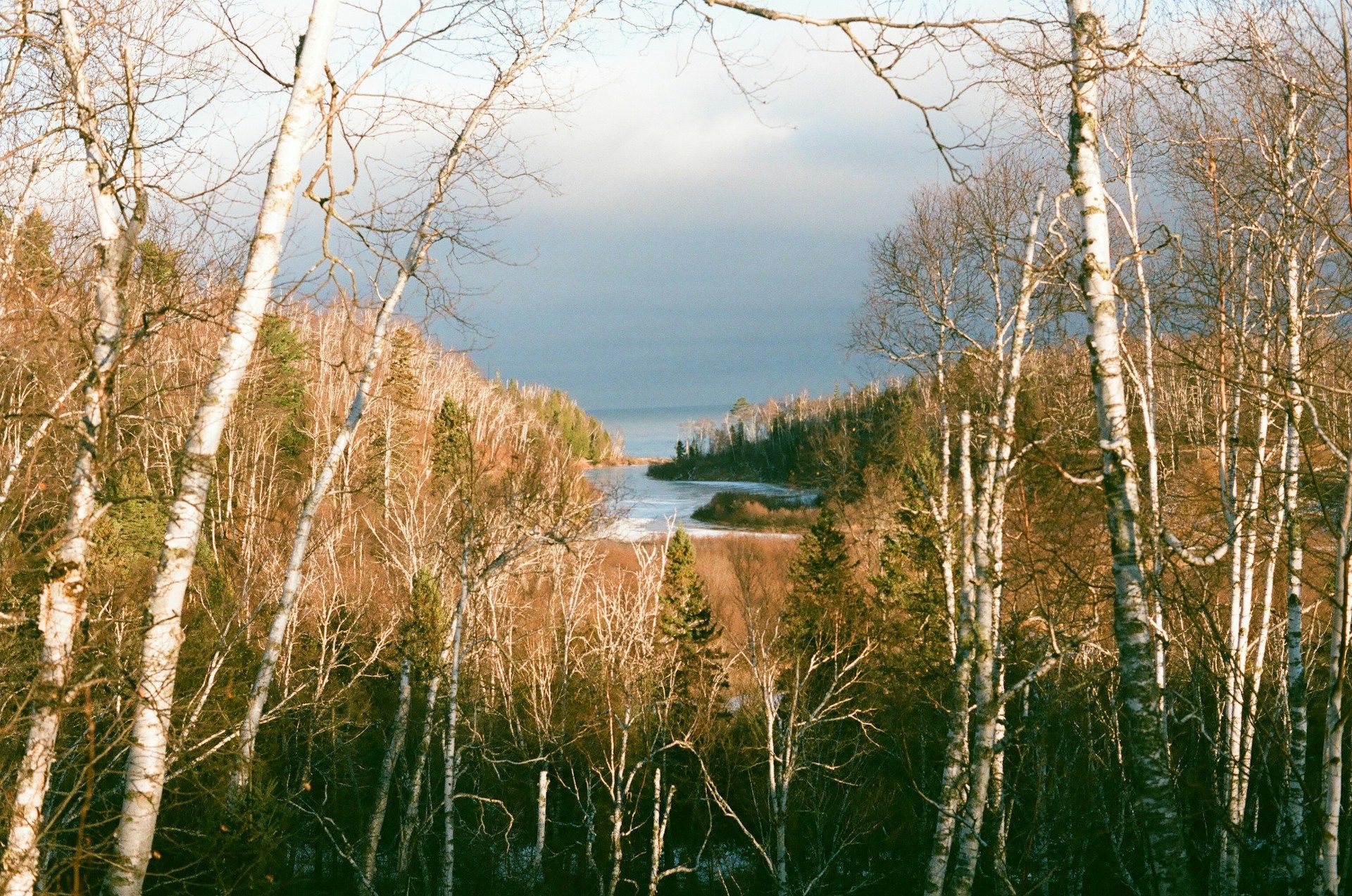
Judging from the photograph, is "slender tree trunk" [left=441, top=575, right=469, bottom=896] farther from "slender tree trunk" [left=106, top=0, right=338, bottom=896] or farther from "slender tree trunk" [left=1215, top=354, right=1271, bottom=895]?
"slender tree trunk" [left=1215, top=354, right=1271, bottom=895]

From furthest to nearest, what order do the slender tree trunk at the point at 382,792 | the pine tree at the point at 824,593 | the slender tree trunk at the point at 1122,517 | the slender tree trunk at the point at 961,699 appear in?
the pine tree at the point at 824,593
the slender tree trunk at the point at 382,792
the slender tree trunk at the point at 961,699
the slender tree trunk at the point at 1122,517

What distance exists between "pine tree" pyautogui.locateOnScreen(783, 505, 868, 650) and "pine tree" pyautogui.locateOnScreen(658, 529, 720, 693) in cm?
277

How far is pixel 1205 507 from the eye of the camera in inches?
511

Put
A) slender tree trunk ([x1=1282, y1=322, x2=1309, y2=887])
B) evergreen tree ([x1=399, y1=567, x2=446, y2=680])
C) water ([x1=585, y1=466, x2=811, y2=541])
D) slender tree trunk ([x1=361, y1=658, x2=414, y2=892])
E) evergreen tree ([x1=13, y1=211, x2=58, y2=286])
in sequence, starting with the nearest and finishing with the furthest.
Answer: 1. evergreen tree ([x1=13, y1=211, x2=58, y2=286])
2. slender tree trunk ([x1=1282, y1=322, x2=1309, y2=887])
3. slender tree trunk ([x1=361, y1=658, x2=414, y2=892])
4. evergreen tree ([x1=399, y1=567, x2=446, y2=680])
5. water ([x1=585, y1=466, x2=811, y2=541])

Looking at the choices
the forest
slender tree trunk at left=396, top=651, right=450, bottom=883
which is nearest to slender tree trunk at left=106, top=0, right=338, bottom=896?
the forest

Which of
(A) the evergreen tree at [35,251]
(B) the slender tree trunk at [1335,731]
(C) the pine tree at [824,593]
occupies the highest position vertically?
(A) the evergreen tree at [35,251]

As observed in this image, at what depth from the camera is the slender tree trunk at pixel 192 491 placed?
4.30 metres

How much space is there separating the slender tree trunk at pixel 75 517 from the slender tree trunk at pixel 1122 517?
5.35 metres

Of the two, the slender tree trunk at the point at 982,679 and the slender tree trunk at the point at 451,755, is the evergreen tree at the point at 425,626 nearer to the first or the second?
the slender tree trunk at the point at 451,755

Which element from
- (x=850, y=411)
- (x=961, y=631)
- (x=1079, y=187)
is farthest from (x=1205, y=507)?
(x=850, y=411)

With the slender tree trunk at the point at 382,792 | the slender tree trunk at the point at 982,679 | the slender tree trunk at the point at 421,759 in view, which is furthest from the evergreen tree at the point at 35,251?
the slender tree trunk at the point at 982,679

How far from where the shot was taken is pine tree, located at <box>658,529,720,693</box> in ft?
73.3

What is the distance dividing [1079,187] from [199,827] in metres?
15.8

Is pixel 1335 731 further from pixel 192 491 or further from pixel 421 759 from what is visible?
pixel 421 759
